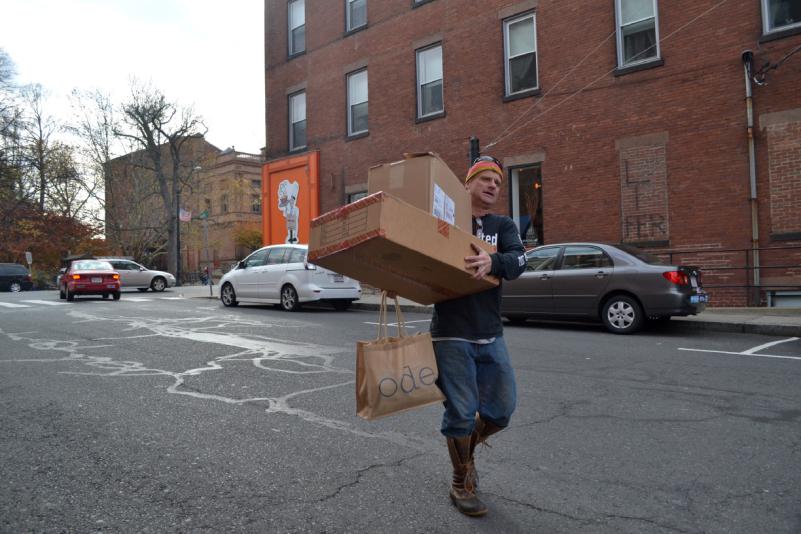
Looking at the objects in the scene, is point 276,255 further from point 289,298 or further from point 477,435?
point 477,435

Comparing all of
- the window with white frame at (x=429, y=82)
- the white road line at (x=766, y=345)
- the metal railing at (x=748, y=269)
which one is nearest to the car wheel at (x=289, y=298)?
the window with white frame at (x=429, y=82)

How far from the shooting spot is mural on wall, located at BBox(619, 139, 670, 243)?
1347cm

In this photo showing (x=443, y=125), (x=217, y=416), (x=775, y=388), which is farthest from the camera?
(x=443, y=125)

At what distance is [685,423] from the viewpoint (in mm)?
4668

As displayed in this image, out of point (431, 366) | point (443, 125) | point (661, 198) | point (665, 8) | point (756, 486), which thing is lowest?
point (756, 486)

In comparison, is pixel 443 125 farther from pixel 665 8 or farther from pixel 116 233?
pixel 116 233

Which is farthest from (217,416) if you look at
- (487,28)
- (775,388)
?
(487,28)

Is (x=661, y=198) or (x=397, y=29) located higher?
(x=397, y=29)

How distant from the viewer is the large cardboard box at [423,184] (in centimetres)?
280

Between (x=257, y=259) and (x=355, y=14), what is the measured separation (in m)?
9.80

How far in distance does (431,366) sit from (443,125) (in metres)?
15.3

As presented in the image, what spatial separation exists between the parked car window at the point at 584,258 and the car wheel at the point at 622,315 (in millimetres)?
645

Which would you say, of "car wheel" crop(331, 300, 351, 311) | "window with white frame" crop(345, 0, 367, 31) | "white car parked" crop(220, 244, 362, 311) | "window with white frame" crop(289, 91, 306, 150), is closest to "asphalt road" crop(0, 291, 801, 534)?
"white car parked" crop(220, 244, 362, 311)

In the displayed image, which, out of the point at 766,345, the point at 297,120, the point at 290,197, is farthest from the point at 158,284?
the point at 766,345
